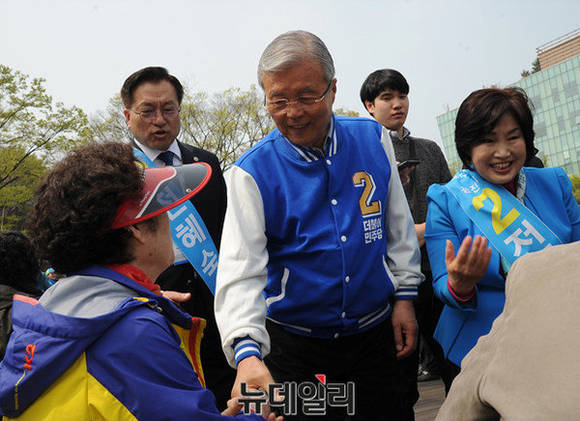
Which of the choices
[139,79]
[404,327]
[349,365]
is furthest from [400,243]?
[139,79]

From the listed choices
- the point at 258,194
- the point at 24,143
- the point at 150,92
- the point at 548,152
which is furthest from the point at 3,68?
the point at 548,152

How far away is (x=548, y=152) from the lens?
58.1m

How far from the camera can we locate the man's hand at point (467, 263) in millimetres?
1867

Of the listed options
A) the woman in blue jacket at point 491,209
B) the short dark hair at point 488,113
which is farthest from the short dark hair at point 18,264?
the short dark hair at point 488,113

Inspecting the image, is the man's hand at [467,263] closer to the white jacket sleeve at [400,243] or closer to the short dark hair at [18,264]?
the white jacket sleeve at [400,243]

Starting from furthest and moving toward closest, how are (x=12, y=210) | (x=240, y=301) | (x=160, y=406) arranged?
(x=12, y=210)
(x=240, y=301)
(x=160, y=406)

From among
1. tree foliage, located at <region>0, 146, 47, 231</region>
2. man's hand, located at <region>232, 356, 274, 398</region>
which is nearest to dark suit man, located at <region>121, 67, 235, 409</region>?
man's hand, located at <region>232, 356, 274, 398</region>

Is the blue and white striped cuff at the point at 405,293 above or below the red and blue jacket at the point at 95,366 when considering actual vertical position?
below

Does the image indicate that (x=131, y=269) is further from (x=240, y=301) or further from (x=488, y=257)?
(x=488, y=257)

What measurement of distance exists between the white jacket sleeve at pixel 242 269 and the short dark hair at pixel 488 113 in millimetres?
899

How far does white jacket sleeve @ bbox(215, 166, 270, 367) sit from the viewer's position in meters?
1.80

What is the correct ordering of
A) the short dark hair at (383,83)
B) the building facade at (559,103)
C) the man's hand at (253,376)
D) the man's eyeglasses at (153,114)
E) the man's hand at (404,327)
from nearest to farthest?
the man's hand at (253,376) → the man's hand at (404,327) → the man's eyeglasses at (153,114) → the short dark hair at (383,83) → the building facade at (559,103)

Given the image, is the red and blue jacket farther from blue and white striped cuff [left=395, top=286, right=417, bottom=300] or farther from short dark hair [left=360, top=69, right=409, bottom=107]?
short dark hair [left=360, top=69, right=409, bottom=107]

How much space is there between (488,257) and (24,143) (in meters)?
16.2
